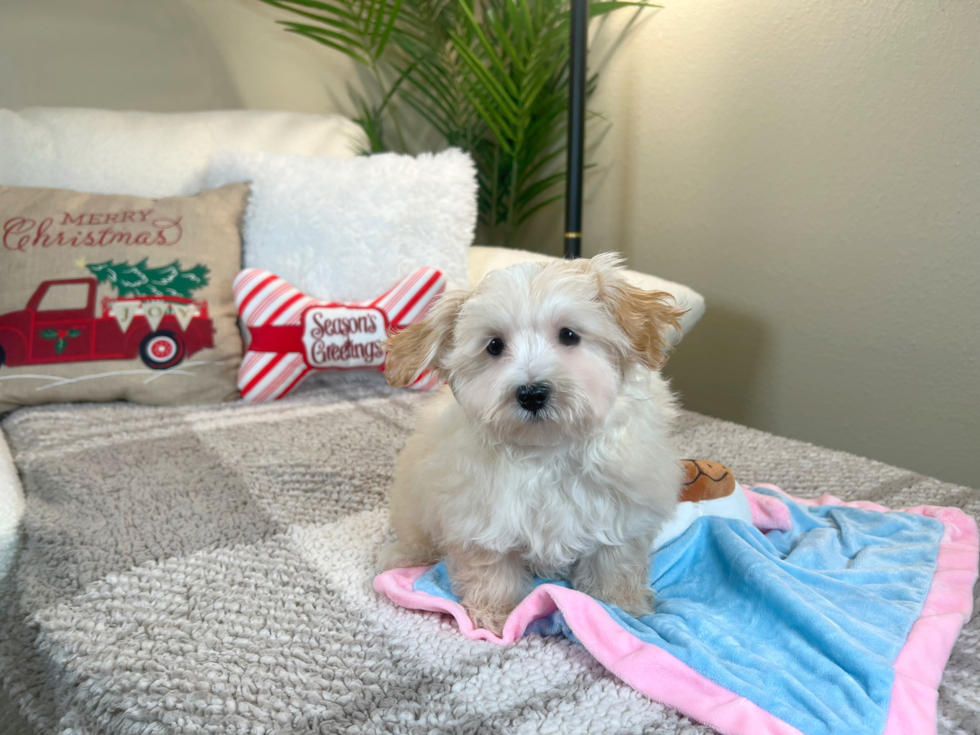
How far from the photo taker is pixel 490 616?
2.77ft

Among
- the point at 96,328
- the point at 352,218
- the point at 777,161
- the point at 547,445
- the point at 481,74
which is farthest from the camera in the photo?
the point at 481,74

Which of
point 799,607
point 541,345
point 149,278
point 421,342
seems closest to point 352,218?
point 149,278

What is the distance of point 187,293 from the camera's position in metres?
1.57

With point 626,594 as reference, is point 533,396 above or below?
above

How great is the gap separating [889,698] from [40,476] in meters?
1.27

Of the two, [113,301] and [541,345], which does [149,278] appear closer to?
[113,301]

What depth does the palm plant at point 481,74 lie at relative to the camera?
2092 mm

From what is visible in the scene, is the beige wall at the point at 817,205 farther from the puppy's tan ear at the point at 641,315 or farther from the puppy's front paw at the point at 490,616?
the puppy's front paw at the point at 490,616

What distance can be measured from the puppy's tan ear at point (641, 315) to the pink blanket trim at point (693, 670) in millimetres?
299

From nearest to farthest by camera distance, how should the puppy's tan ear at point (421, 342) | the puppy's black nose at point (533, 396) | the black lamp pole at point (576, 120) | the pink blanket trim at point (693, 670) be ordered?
the pink blanket trim at point (693, 670) < the puppy's black nose at point (533, 396) < the puppy's tan ear at point (421, 342) < the black lamp pole at point (576, 120)

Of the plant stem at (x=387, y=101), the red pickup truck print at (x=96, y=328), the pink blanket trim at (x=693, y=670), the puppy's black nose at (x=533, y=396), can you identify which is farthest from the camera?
the plant stem at (x=387, y=101)

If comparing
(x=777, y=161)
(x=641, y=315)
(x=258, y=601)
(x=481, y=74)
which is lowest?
(x=258, y=601)

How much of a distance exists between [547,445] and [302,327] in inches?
35.2

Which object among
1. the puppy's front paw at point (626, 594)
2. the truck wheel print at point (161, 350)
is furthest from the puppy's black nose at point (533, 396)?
the truck wheel print at point (161, 350)
